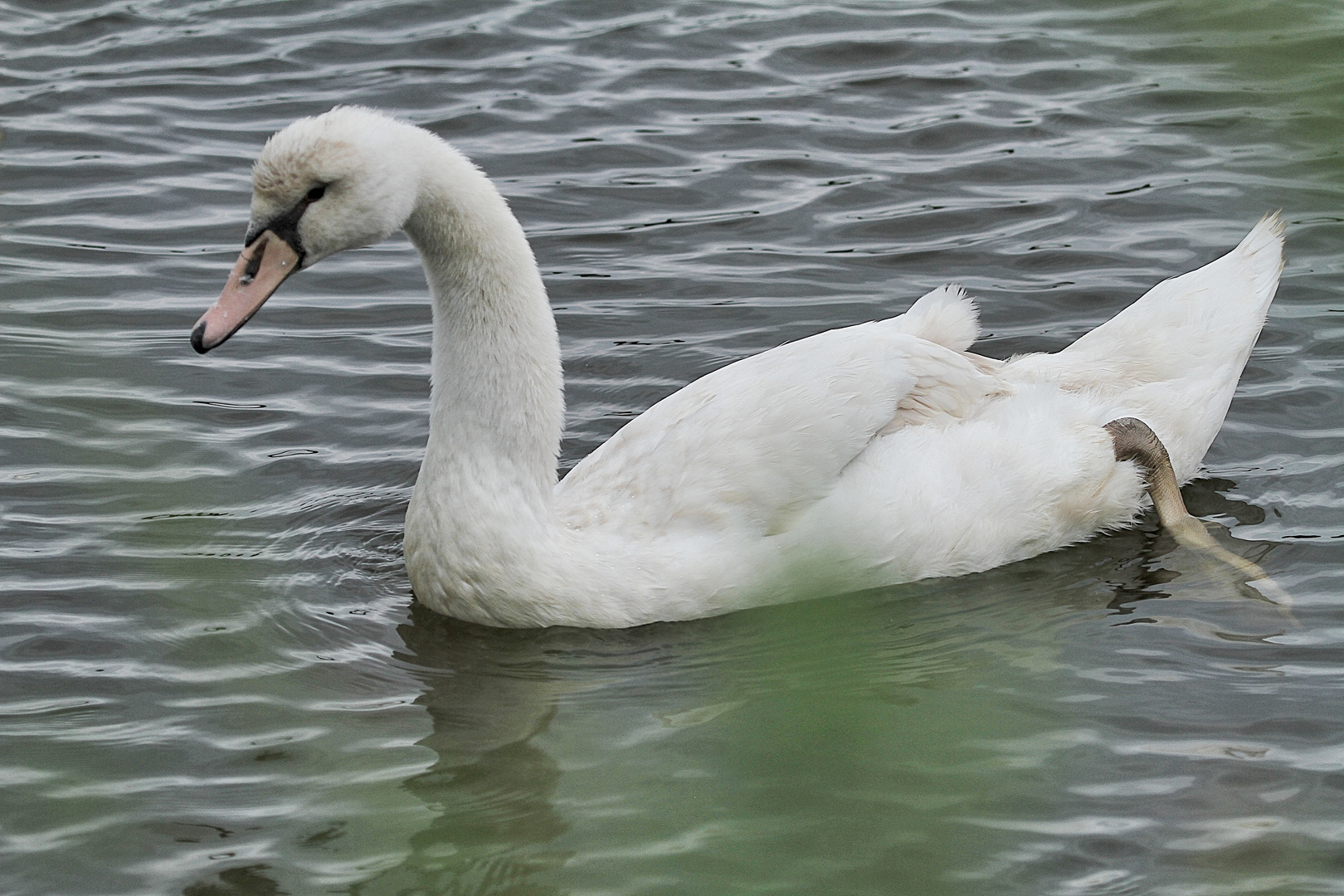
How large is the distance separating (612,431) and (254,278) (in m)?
2.48

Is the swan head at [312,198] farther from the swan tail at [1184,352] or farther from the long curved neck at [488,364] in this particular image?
the swan tail at [1184,352]

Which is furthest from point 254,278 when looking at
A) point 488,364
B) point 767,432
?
point 767,432

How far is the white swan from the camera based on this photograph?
5.18 m

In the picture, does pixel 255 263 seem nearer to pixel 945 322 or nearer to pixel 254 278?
pixel 254 278

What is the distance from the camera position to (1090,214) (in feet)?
30.3

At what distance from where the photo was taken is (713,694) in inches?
202

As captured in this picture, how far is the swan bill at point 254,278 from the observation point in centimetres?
505

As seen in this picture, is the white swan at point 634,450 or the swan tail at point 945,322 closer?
the white swan at point 634,450

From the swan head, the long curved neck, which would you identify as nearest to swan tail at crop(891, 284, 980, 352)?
the long curved neck

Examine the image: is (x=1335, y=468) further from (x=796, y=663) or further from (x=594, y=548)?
(x=796, y=663)

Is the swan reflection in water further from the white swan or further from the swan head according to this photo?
the swan head

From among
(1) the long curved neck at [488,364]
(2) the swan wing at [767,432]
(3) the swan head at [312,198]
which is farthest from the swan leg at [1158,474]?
(3) the swan head at [312,198]

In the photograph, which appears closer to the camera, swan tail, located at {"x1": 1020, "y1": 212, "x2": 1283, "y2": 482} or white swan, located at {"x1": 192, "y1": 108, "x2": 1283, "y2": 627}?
white swan, located at {"x1": 192, "y1": 108, "x2": 1283, "y2": 627}

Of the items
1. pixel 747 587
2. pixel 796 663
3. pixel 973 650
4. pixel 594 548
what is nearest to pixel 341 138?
pixel 594 548
